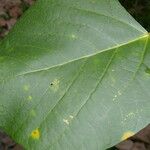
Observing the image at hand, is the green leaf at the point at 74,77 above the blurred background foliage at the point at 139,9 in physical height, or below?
above

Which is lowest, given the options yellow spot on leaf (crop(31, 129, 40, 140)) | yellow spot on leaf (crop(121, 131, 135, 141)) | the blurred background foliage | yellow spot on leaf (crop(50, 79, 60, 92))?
the blurred background foliage

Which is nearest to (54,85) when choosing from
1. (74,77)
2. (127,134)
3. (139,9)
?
(74,77)

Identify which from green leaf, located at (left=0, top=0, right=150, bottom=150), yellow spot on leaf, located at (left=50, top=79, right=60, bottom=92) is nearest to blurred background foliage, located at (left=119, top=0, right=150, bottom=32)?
green leaf, located at (left=0, top=0, right=150, bottom=150)

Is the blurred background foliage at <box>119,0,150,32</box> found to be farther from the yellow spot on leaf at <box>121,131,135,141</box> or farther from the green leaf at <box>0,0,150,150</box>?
the yellow spot on leaf at <box>121,131,135,141</box>

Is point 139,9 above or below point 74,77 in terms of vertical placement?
below

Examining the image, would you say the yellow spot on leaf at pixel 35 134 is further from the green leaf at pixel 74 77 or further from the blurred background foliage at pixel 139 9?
the blurred background foliage at pixel 139 9

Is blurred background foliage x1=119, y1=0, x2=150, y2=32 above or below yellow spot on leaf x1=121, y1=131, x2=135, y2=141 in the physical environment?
below

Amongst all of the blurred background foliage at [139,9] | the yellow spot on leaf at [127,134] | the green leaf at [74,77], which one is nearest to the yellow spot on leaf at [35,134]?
→ the green leaf at [74,77]

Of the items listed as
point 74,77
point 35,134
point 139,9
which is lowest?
point 139,9

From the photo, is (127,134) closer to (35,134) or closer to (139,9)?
(35,134)
